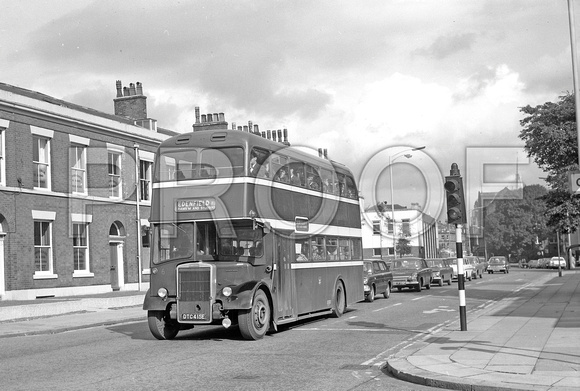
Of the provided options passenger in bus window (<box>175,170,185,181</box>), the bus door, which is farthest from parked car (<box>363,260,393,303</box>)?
passenger in bus window (<box>175,170,185,181</box>)

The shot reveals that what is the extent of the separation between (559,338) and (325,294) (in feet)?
25.6

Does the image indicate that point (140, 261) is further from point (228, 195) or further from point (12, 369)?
point (12, 369)

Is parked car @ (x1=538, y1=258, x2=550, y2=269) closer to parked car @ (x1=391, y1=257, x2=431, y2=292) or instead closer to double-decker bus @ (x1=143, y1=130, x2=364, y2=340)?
parked car @ (x1=391, y1=257, x2=431, y2=292)

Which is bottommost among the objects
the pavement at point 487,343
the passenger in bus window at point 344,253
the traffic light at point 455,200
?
the pavement at point 487,343

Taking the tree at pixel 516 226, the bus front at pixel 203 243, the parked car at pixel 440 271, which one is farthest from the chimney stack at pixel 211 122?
the tree at pixel 516 226

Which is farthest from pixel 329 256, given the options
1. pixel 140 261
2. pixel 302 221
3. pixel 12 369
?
pixel 140 261

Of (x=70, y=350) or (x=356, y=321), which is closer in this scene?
(x=70, y=350)

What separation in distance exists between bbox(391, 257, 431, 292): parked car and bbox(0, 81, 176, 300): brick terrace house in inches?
501

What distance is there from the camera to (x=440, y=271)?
4031cm

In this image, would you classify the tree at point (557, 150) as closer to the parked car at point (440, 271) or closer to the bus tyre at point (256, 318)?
the parked car at point (440, 271)

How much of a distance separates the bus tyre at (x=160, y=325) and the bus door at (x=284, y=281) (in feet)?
8.16

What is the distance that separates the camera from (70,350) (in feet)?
47.8

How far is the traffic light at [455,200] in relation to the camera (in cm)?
1487

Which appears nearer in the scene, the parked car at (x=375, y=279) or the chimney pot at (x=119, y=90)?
the parked car at (x=375, y=279)
